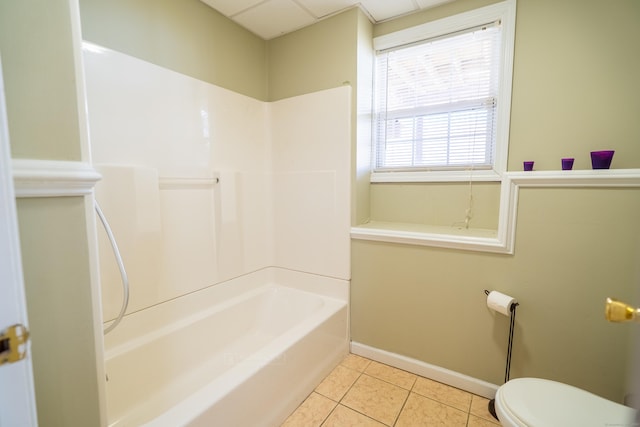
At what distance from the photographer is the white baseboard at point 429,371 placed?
5.28 ft

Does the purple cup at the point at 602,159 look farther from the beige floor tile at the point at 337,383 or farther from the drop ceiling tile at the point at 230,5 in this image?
the drop ceiling tile at the point at 230,5

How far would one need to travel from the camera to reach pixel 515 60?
161 centimetres

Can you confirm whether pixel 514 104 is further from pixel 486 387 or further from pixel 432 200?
pixel 486 387

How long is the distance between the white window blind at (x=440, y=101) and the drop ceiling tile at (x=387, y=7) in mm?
216

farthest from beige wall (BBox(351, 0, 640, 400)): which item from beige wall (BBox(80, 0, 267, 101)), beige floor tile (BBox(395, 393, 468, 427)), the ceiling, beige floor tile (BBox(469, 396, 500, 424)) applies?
beige wall (BBox(80, 0, 267, 101))

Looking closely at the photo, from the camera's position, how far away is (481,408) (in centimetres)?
153

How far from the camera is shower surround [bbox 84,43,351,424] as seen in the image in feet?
4.60

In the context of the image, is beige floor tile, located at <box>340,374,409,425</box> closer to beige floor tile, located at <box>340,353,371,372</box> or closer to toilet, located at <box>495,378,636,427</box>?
beige floor tile, located at <box>340,353,371,372</box>

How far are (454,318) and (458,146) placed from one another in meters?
1.14

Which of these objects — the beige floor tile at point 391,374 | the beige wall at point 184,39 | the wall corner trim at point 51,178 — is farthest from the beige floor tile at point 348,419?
the beige wall at point 184,39

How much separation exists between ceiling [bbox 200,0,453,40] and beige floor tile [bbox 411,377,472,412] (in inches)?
96.3

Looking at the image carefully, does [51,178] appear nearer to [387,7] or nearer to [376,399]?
[376,399]

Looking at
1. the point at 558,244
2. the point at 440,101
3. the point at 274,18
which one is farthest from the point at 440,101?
the point at 274,18

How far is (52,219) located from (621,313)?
141 centimetres
